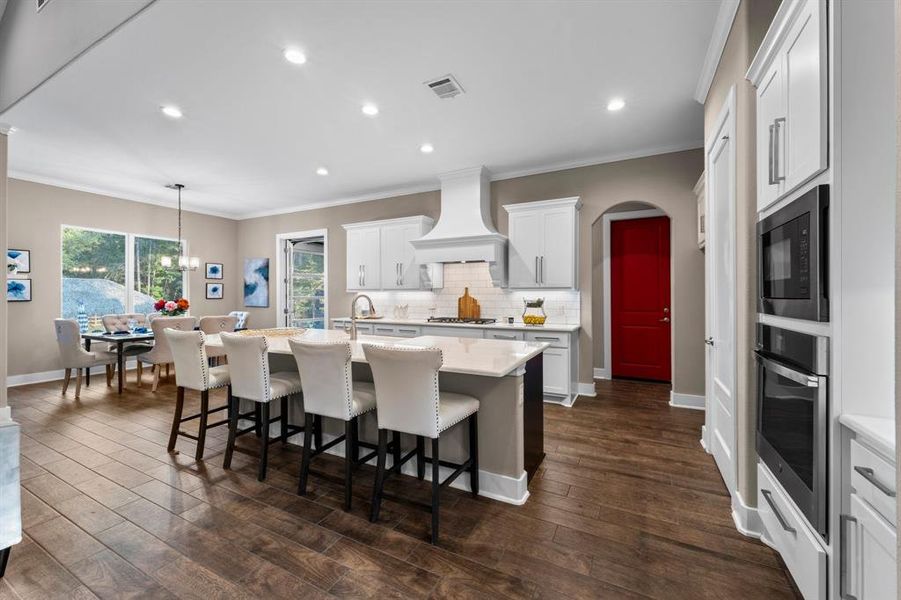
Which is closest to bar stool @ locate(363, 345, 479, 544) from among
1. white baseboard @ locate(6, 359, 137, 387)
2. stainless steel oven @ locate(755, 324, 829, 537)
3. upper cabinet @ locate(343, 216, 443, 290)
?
stainless steel oven @ locate(755, 324, 829, 537)

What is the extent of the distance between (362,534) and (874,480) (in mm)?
2036

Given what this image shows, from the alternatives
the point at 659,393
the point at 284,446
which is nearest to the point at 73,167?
the point at 284,446

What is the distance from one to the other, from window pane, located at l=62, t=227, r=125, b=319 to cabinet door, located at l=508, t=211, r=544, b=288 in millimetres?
6289

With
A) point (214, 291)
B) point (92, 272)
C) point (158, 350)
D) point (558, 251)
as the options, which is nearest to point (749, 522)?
point (558, 251)

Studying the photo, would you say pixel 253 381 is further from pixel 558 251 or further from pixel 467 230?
pixel 558 251

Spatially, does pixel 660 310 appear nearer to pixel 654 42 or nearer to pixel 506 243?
pixel 506 243

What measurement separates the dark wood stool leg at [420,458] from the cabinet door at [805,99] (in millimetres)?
2276

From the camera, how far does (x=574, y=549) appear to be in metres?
1.92

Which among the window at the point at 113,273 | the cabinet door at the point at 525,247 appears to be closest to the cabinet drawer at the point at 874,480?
the cabinet door at the point at 525,247

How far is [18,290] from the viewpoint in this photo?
17.1ft

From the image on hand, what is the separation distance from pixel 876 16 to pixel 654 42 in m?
1.64

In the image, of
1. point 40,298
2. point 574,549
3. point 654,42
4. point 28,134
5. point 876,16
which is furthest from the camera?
point 40,298

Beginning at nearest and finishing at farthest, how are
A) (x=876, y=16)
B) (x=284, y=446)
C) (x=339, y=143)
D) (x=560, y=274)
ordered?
1. (x=876, y=16)
2. (x=284, y=446)
3. (x=339, y=143)
4. (x=560, y=274)

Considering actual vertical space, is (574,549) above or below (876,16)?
below
